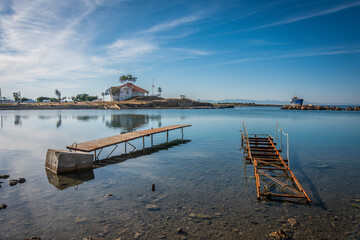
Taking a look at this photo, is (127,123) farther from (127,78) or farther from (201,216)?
(127,78)

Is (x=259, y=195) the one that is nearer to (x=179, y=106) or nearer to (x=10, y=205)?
(x=10, y=205)

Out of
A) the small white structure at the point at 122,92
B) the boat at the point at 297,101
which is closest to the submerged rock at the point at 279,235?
the small white structure at the point at 122,92

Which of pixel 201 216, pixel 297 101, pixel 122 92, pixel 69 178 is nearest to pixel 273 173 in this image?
pixel 201 216

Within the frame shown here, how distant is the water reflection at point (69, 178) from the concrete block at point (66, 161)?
309 mm

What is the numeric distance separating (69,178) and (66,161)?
1.21 meters

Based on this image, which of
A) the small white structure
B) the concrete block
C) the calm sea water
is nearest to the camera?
the calm sea water

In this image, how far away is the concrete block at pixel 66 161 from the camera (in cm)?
1313

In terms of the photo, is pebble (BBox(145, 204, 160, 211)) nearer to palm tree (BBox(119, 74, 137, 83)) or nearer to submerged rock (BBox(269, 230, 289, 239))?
submerged rock (BBox(269, 230, 289, 239))

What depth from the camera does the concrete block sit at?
13133 mm

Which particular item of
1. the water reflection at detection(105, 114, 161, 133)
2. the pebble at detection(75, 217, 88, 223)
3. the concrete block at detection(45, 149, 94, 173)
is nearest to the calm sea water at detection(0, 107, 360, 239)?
the pebble at detection(75, 217, 88, 223)

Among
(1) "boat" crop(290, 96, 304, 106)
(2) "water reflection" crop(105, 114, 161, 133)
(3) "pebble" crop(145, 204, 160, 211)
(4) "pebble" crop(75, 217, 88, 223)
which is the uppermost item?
(1) "boat" crop(290, 96, 304, 106)

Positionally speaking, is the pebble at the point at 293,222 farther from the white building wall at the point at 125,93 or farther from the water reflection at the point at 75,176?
the white building wall at the point at 125,93

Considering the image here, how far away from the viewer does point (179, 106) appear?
120 metres

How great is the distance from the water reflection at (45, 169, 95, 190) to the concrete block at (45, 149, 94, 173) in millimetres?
309
